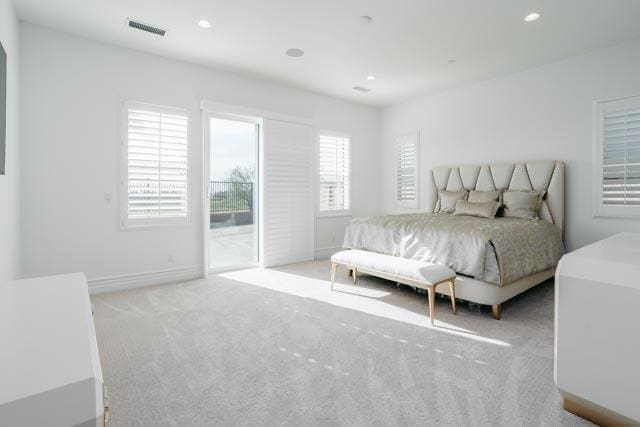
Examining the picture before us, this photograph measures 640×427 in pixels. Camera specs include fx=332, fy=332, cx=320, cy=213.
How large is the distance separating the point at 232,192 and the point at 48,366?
4185 millimetres

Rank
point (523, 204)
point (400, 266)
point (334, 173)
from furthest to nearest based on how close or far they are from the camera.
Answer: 1. point (334, 173)
2. point (523, 204)
3. point (400, 266)

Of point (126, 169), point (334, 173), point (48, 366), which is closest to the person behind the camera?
point (48, 366)

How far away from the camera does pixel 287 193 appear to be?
5246 mm

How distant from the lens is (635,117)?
12.4ft

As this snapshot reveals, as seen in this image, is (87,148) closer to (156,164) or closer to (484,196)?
(156,164)

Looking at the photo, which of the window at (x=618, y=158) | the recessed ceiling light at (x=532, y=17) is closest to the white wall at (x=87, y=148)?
the recessed ceiling light at (x=532, y=17)

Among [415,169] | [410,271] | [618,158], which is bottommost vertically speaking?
[410,271]

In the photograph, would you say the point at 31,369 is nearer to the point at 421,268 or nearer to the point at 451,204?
the point at 421,268

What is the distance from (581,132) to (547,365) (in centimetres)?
337

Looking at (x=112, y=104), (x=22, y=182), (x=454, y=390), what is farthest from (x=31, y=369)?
(x=112, y=104)

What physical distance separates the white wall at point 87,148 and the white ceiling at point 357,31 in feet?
0.75

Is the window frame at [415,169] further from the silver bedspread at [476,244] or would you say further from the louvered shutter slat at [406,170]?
the silver bedspread at [476,244]

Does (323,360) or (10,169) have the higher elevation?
(10,169)

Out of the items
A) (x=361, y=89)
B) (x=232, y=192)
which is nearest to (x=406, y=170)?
(x=361, y=89)
